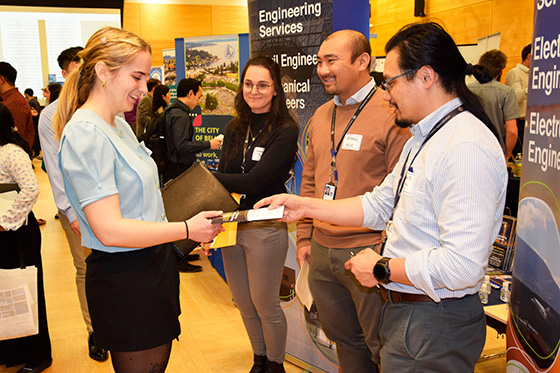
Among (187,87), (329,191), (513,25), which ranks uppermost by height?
(513,25)

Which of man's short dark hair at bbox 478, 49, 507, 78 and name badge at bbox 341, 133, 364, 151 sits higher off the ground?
man's short dark hair at bbox 478, 49, 507, 78

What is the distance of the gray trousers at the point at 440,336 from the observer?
54.6 inches

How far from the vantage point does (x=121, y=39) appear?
5.35ft

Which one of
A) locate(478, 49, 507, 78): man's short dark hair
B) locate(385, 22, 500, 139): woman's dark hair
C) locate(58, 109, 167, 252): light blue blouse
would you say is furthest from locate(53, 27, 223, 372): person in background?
locate(478, 49, 507, 78): man's short dark hair

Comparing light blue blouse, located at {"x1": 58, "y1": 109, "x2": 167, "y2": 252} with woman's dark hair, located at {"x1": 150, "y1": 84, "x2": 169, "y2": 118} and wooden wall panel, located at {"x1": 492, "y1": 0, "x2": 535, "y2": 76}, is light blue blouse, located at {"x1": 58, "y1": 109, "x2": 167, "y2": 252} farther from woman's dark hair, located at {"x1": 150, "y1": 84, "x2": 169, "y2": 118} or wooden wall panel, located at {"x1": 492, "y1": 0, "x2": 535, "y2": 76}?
wooden wall panel, located at {"x1": 492, "y1": 0, "x2": 535, "y2": 76}

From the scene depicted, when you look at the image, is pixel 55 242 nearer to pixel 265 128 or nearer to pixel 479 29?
pixel 265 128

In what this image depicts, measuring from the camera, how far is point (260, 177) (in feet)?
8.25

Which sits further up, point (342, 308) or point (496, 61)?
point (496, 61)

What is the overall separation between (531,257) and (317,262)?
1029 mm

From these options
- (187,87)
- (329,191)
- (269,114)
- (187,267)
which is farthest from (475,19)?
(329,191)

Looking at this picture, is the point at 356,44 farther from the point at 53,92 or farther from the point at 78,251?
the point at 53,92

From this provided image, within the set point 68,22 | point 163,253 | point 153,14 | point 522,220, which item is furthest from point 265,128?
point 153,14

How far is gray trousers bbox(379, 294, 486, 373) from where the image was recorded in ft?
4.55

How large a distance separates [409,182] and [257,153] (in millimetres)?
1279
